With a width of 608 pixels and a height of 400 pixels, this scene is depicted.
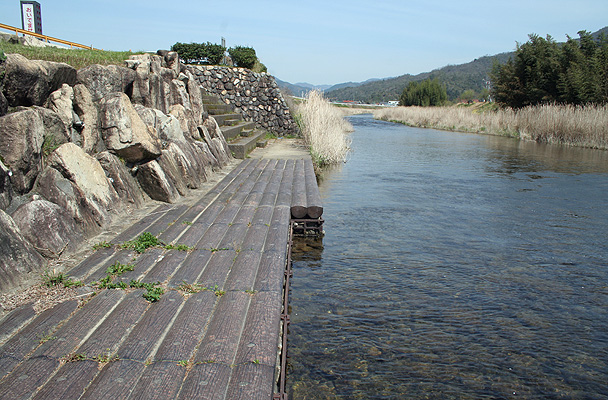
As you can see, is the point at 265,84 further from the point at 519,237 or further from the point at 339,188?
the point at 519,237

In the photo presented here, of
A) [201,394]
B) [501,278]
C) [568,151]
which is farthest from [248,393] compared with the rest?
[568,151]

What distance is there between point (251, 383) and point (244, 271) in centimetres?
139

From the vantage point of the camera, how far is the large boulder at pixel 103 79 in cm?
536

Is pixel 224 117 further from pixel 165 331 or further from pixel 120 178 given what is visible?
pixel 165 331

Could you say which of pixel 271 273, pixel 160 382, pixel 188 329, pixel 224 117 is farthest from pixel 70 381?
pixel 224 117

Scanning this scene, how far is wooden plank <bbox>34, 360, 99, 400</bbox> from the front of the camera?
203 centimetres

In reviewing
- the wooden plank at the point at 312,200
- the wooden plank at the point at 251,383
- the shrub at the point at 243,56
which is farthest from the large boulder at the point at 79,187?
the shrub at the point at 243,56

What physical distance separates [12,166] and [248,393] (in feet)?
9.23

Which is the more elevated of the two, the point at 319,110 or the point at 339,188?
the point at 319,110

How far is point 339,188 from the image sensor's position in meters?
9.68

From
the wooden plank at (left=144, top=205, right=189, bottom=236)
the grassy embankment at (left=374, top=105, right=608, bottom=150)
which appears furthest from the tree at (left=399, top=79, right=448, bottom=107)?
the wooden plank at (left=144, top=205, right=189, bottom=236)

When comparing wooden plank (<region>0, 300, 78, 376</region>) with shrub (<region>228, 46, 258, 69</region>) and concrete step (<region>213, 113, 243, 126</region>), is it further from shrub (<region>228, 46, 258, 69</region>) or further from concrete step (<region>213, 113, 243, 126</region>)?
shrub (<region>228, 46, 258, 69</region>)

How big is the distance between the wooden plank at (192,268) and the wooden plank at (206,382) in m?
1.03

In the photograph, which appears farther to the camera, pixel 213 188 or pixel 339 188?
pixel 339 188
